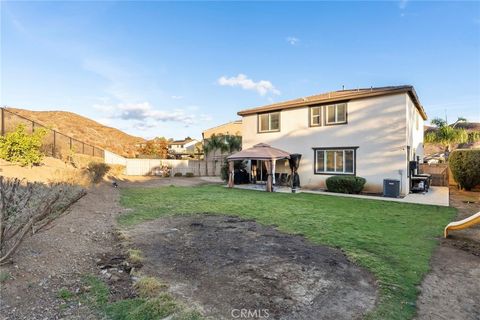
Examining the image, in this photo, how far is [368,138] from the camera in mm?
14625

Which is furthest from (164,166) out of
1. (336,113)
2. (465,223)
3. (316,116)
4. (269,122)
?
(465,223)

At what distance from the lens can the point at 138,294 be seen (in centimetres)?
346

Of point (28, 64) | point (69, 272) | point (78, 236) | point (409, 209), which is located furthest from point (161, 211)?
point (409, 209)

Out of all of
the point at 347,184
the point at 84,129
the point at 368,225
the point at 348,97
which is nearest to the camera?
the point at 368,225

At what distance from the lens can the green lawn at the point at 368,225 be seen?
3.97 m

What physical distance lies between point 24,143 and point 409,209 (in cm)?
1572

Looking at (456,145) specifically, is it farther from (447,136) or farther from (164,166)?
(164,166)

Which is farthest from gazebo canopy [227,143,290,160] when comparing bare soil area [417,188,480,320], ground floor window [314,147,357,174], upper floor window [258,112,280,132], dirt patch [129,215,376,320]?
bare soil area [417,188,480,320]

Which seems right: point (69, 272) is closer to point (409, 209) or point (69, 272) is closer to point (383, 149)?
point (409, 209)

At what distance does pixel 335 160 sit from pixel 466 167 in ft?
24.1

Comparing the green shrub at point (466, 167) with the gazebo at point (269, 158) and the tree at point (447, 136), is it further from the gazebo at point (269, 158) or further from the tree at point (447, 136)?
the tree at point (447, 136)

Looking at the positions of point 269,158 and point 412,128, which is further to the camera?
point 412,128

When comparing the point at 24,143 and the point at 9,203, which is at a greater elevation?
the point at 24,143
